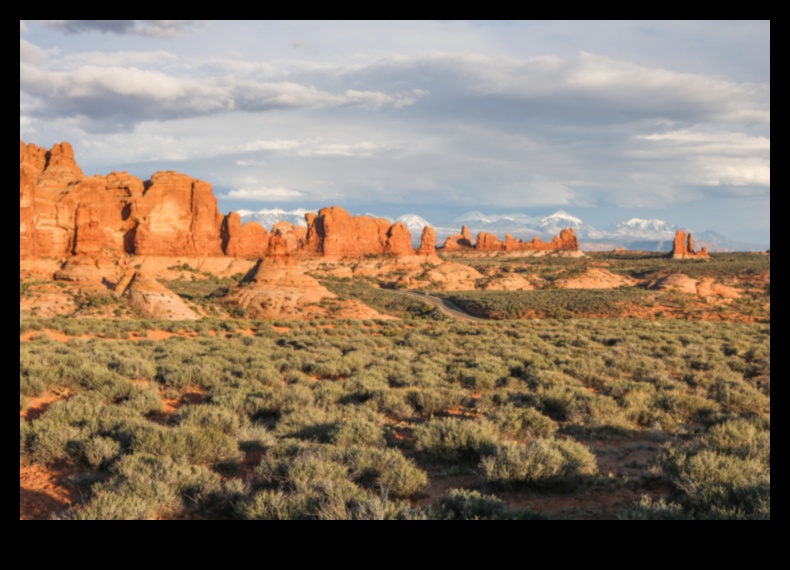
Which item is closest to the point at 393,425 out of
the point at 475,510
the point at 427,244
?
the point at 475,510

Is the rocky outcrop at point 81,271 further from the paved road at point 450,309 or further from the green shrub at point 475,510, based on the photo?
the green shrub at point 475,510

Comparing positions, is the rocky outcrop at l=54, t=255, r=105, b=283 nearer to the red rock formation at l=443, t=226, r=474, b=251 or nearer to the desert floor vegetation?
the desert floor vegetation

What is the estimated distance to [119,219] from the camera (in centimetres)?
7881

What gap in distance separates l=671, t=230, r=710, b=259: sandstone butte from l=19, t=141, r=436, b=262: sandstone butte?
6856 centimetres

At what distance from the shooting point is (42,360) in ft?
42.9

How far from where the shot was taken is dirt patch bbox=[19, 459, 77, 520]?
602 cm

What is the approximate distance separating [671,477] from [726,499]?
96 centimetres

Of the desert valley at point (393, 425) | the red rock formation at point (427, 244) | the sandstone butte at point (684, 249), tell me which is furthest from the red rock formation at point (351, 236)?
the desert valley at point (393, 425)

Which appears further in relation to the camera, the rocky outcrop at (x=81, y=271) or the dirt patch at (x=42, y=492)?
the rocky outcrop at (x=81, y=271)

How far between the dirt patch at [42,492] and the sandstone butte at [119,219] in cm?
4209

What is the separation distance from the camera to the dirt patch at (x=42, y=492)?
602 cm

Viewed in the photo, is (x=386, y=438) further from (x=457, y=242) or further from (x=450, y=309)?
(x=457, y=242)
